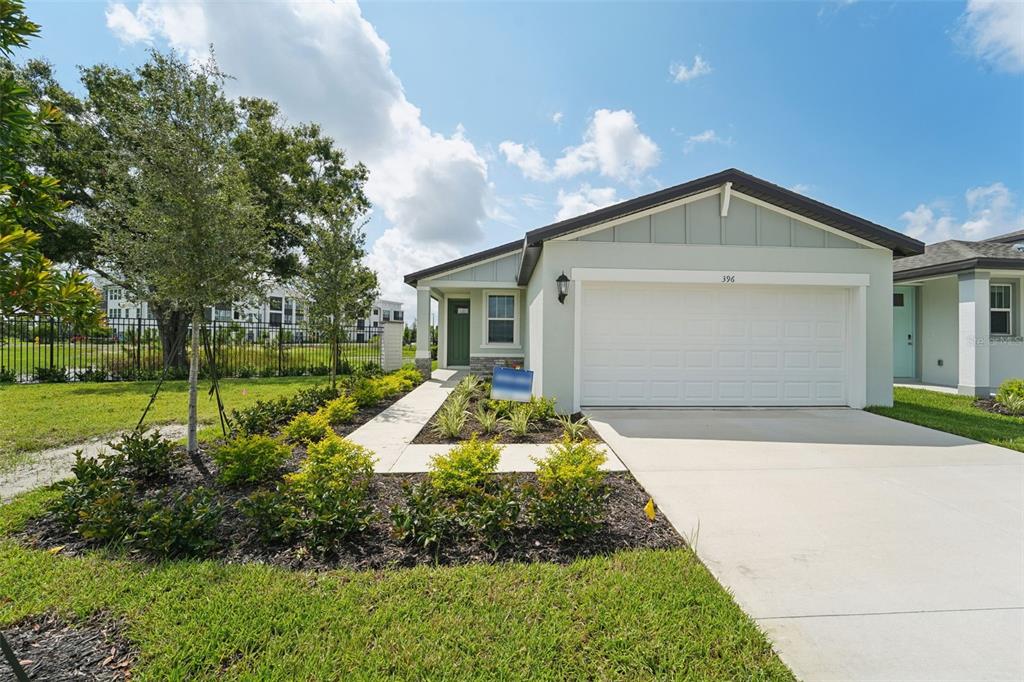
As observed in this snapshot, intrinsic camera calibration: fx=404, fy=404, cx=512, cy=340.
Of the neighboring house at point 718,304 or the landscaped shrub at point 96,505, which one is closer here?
the landscaped shrub at point 96,505

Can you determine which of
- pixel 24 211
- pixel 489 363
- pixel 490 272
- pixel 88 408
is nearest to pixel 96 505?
pixel 24 211

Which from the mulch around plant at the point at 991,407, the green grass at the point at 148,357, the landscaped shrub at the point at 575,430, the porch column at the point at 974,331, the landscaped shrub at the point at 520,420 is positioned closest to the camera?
the landscaped shrub at the point at 575,430

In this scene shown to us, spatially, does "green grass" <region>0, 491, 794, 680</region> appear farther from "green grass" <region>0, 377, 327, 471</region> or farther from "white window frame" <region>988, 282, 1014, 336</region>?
"white window frame" <region>988, 282, 1014, 336</region>

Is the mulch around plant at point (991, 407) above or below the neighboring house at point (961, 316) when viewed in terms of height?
below

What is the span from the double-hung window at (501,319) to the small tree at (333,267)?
17.9 feet

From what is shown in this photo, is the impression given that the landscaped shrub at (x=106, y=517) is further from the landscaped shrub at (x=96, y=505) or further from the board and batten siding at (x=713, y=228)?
the board and batten siding at (x=713, y=228)

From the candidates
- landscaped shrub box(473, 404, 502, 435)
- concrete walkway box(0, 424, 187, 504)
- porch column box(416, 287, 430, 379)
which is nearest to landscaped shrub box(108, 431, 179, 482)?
concrete walkway box(0, 424, 187, 504)

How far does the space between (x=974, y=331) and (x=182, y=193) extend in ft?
51.1

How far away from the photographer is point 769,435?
19.8ft

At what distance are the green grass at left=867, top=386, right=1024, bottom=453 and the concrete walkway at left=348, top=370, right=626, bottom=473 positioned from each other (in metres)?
5.69

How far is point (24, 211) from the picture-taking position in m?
2.21

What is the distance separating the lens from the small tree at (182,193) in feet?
15.3

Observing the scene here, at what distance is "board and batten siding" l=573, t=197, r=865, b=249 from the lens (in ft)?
25.4

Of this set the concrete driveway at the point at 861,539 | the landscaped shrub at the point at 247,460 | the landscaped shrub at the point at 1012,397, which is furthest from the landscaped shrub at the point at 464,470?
the landscaped shrub at the point at 1012,397
